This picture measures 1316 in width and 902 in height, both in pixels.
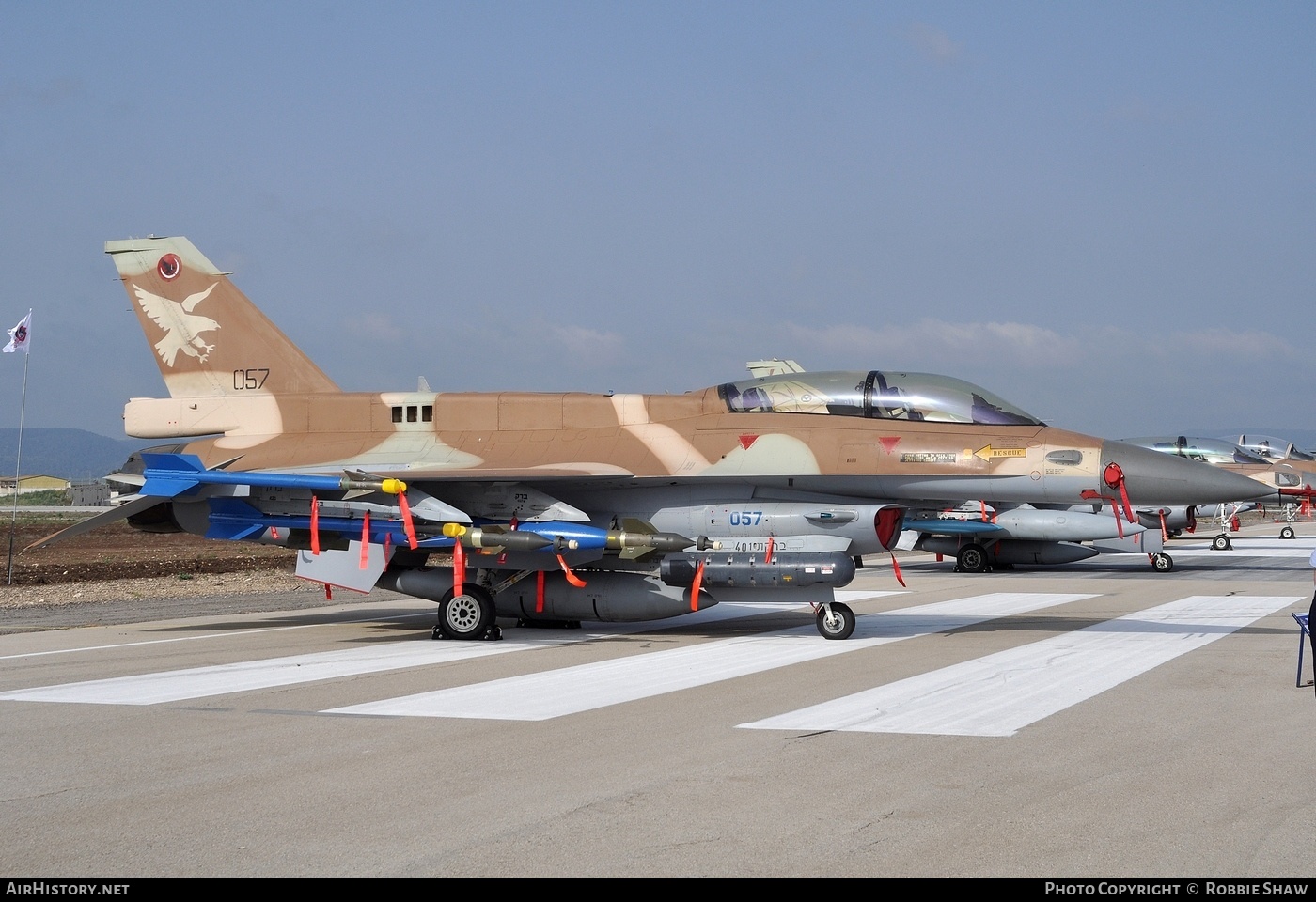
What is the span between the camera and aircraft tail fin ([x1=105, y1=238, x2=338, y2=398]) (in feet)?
47.9

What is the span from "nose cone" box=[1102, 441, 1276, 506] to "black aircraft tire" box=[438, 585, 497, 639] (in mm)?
6745

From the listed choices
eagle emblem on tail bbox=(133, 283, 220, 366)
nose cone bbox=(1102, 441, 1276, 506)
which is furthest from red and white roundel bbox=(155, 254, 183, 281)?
nose cone bbox=(1102, 441, 1276, 506)

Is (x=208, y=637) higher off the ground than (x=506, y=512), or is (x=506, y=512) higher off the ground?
(x=506, y=512)

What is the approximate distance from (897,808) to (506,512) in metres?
8.37

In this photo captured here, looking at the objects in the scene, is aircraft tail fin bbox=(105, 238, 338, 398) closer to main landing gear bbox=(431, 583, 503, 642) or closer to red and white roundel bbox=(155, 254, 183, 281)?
A: red and white roundel bbox=(155, 254, 183, 281)

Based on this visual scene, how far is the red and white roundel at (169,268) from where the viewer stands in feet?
48.7

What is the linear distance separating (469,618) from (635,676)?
3.63m

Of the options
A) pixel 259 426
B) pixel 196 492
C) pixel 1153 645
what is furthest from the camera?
pixel 259 426

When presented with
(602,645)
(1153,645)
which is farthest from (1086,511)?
(602,645)

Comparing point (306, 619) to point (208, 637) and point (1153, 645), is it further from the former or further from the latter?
point (1153, 645)

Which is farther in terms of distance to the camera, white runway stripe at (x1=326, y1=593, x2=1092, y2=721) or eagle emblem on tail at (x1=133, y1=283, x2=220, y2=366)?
eagle emblem on tail at (x1=133, y1=283, x2=220, y2=366)

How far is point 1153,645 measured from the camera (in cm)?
1195

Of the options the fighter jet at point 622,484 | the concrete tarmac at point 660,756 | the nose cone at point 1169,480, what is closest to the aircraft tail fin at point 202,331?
the fighter jet at point 622,484

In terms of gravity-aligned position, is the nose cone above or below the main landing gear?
above
